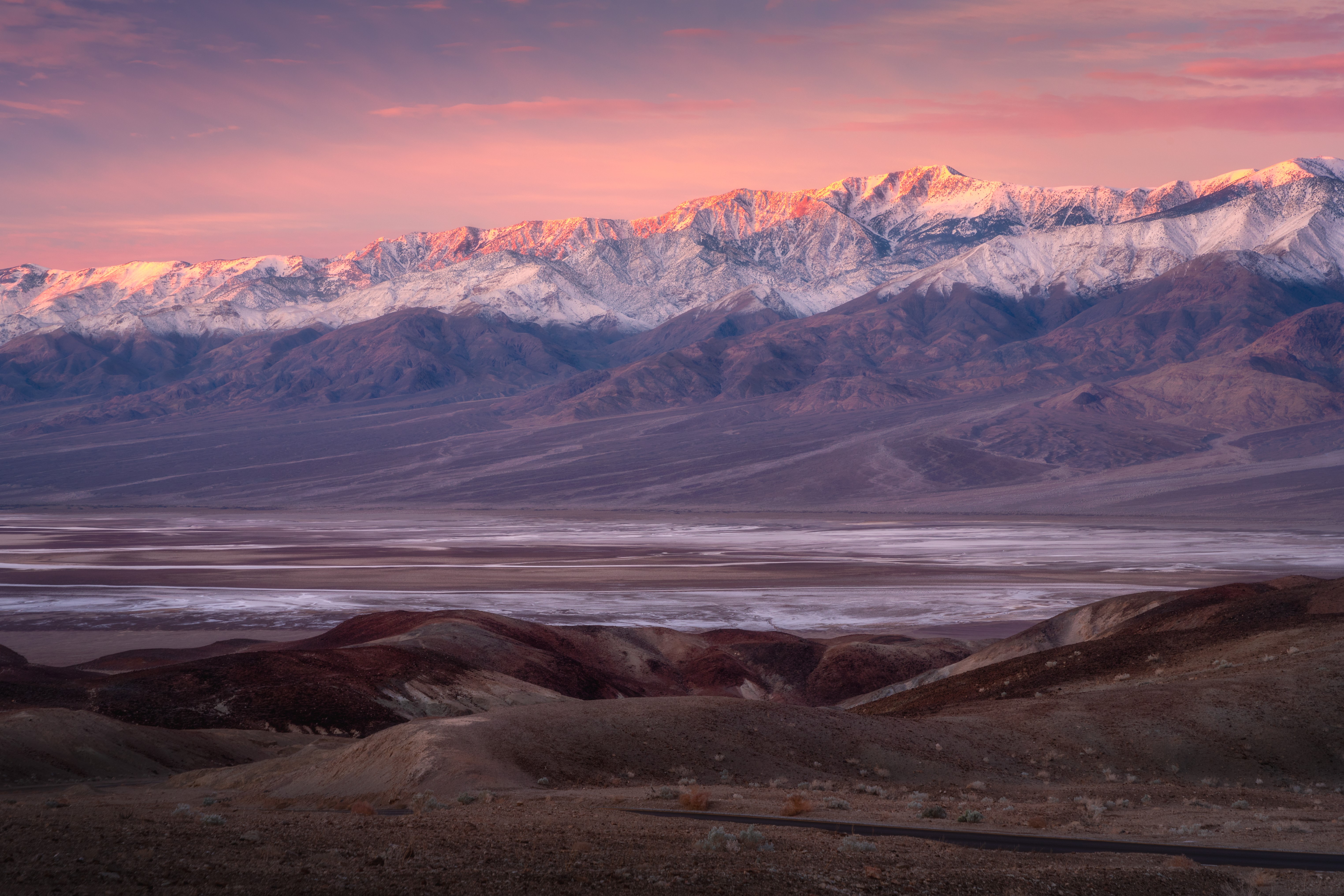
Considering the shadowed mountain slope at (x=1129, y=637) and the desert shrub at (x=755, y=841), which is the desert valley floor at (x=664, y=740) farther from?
the shadowed mountain slope at (x=1129, y=637)

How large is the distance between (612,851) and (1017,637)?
33.8 m

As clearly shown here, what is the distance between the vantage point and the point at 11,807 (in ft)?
42.5

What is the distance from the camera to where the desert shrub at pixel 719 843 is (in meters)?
11.3

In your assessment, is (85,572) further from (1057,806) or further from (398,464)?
(398,464)

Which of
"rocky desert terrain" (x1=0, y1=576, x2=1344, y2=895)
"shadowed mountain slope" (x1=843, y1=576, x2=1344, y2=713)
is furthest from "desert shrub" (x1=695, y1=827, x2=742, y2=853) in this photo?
"shadowed mountain slope" (x1=843, y1=576, x2=1344, y2=713)

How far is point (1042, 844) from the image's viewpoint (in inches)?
518

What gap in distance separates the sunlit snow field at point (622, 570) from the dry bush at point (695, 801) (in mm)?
44581

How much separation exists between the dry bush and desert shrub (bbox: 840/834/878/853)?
3.39 metres

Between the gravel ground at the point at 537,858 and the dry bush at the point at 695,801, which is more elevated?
the gravel ground at the point at 537,858

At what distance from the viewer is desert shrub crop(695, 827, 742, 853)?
1134cm

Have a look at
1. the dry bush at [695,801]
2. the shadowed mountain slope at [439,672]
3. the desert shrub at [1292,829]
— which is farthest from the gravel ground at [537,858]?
the shadowed mountain slope at [439,672]

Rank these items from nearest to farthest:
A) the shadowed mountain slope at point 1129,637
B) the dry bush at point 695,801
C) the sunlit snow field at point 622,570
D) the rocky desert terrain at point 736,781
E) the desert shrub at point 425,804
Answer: the rocky desert terrain at point 736,781 → the desert shrub at point 425,804 → the dry bush at point 695,801 → the shadowed mountain slope at point 1129,637 → the sunlit snow field at point 622,570

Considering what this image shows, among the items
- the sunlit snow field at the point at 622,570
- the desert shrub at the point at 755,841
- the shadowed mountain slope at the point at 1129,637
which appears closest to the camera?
the desert shrub at the point at 755,841

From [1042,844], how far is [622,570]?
73836 mm
